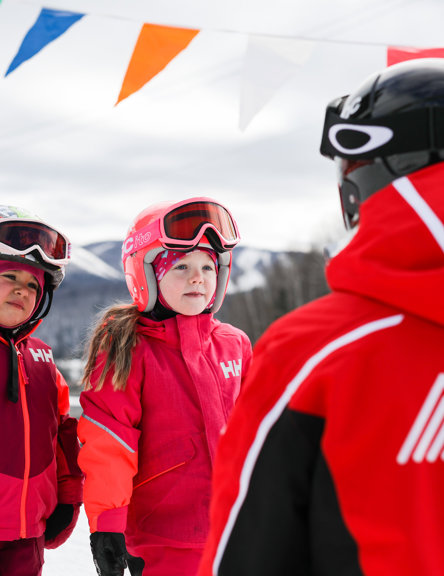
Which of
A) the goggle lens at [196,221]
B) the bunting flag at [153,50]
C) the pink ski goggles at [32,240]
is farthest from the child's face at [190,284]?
the bunting flag at [153,50]

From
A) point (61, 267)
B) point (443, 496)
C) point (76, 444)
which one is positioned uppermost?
point (61, 267)

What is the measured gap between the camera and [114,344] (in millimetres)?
2564

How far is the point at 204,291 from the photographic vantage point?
273cm

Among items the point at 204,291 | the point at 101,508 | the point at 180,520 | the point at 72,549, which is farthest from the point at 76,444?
the point at 72,549

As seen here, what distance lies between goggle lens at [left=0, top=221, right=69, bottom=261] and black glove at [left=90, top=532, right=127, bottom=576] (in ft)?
3.95

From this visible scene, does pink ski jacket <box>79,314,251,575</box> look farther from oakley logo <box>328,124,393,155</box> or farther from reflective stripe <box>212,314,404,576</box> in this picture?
oakley logo <box>328,124,393,155</box>

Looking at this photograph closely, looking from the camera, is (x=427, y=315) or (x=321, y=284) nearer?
(x=427, y=315)

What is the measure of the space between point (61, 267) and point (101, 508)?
111cm

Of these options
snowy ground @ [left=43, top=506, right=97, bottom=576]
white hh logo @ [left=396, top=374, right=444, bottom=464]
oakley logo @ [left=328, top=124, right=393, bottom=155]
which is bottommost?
snowy ground @ [left=43, top=506, right=97, bottom=576]

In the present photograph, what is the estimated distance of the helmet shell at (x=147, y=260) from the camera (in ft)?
9.11

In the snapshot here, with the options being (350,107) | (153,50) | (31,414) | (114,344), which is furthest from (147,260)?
(350,107)

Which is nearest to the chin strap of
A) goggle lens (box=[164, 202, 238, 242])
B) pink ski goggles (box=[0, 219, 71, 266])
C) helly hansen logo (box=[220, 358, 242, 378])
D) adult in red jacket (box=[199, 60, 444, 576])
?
pink ski goggles (box=[0, 219, 71, 266])

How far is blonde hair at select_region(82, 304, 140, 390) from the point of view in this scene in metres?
2.47

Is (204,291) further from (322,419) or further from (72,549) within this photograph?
(72,549)
